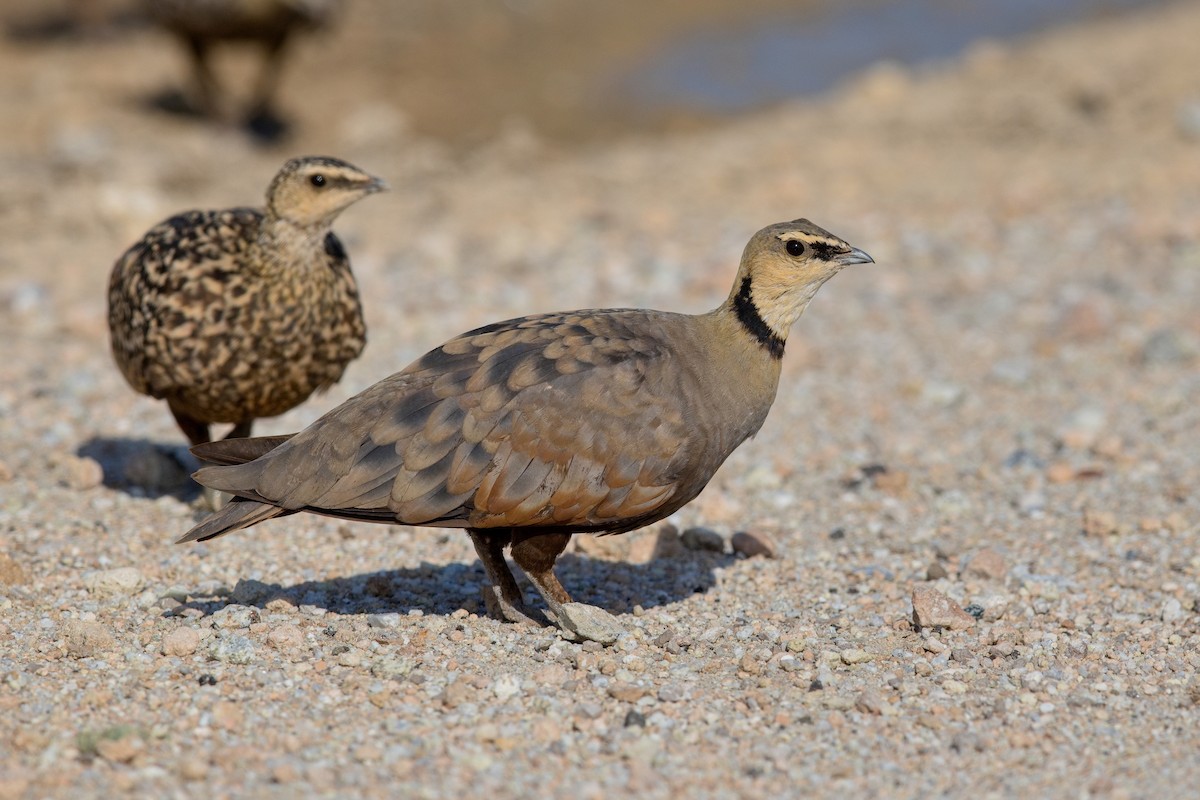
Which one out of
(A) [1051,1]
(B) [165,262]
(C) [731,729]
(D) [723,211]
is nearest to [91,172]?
(D) [723,211]

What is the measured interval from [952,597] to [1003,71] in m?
12.5

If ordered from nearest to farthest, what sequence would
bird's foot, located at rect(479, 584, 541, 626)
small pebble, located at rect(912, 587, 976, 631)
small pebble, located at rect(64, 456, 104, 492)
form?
small pebble, located at rect(912, 587, 976, 631) → bird's foot, located at rect(479, 584, 541, 626) → small pebble, located at rect(64, 456, 104, 492)

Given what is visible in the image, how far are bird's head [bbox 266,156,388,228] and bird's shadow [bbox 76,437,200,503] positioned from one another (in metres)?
1.61

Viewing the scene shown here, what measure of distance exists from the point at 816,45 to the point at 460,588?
57.1 feet

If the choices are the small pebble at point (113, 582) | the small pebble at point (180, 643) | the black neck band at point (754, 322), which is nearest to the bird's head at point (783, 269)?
the black neck band at point (754, 322)

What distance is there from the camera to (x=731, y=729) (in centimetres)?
527

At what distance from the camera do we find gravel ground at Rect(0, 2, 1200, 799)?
16.8 ft

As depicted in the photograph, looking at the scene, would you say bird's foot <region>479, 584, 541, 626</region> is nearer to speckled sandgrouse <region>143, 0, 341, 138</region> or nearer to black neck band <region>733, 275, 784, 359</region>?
black neck band <region>733, 275, 784, 359</region>

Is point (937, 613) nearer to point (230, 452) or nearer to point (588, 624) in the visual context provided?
point (588, 624)

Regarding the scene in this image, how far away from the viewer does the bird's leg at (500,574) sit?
245 inches

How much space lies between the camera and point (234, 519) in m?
5.71

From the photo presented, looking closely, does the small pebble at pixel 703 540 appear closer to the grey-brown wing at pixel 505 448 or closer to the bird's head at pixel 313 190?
the grey-brown wing at pixel 505 448

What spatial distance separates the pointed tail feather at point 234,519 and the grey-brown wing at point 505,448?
65 mm

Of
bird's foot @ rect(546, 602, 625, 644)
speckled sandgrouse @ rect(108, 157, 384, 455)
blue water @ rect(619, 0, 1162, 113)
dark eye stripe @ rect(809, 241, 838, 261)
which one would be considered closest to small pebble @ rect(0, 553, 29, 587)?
speckled sandgrouse @ rect(108, 157, 384, 455)
